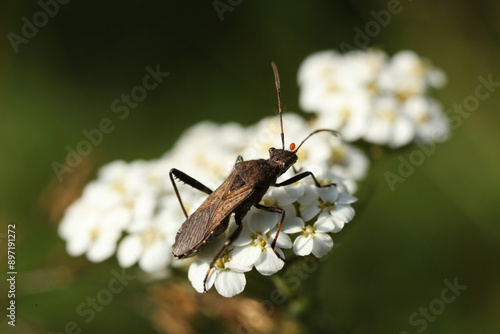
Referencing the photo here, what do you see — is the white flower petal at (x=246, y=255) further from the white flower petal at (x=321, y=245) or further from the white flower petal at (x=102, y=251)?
the white flower petal at (x=102, y=251)

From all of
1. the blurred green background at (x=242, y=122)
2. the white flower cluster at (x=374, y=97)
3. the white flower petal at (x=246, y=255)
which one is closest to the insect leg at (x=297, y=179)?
the white flower petal at (x=246, y=255)

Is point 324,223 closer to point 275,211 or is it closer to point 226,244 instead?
point 275,211

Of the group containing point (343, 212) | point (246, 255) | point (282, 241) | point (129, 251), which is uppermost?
point (343, 212)

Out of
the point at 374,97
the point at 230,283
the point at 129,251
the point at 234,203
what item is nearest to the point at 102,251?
the point at 129,251

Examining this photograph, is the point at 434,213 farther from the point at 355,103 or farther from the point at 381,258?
the point at 355,103

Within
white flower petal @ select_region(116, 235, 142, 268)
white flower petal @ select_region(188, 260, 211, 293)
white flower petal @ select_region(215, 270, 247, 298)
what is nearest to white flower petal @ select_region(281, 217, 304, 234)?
white flower petal @ select_region(215, 270, 247, 298)

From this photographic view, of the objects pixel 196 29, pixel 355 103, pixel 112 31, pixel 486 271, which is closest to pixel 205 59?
pixel 196 29

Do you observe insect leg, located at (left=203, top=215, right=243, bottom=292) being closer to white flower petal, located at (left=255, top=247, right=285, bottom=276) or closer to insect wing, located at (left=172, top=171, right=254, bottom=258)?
insect wing, located at (left=172, top=171, right=254, bottom=258)
